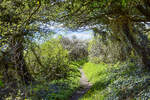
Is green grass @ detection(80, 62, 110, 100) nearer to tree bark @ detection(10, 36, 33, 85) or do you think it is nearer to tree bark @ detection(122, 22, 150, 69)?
tree bark @ detection(122, 22, 150, 69)

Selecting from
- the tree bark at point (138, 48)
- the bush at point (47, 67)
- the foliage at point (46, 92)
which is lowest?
the foliage at point (46, 92)

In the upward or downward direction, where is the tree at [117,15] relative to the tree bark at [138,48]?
upward

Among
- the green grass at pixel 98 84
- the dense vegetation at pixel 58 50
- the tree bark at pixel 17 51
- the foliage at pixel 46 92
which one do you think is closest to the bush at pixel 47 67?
the dense vegetation at pixel 58 50

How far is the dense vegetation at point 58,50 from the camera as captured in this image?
5.16m

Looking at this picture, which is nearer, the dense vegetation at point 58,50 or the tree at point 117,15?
the dense vegetation at point 58,50

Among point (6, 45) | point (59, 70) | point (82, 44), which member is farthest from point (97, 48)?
point (82, 44)

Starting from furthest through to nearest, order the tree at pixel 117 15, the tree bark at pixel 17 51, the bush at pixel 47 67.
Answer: the bush at pixel 47 67
the tree at pixel 117 15
the tree bark at pixel 17 51

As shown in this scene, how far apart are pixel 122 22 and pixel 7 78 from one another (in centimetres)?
590

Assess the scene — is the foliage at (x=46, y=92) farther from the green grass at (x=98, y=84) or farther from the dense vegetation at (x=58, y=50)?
the green grass at (x=98, y=84)

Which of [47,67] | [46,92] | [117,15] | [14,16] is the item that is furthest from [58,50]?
[14,16]

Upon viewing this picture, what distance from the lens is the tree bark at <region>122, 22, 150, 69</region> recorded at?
784 cm

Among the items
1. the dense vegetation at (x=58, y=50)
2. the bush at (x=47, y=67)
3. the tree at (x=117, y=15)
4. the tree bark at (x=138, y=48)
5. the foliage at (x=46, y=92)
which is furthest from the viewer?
the bush at (x=47, y=67)

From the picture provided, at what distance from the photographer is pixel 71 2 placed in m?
5.61

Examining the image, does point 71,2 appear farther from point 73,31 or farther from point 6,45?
point 73,31
